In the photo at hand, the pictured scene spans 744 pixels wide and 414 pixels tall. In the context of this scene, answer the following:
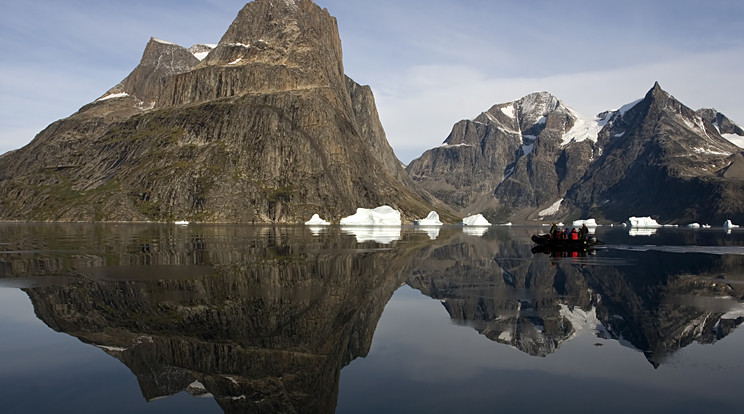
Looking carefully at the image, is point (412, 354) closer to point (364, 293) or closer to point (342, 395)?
point (342, 395)

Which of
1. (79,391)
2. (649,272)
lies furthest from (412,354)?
(649,272)

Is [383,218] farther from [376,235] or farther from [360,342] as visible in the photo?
[360,342]

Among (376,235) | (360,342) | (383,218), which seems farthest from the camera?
(383,218)

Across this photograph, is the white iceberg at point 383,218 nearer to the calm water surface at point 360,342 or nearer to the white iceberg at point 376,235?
the white iceberg at point 376,235

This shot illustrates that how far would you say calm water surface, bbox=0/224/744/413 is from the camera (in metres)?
15.7

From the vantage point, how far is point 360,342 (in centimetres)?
2216

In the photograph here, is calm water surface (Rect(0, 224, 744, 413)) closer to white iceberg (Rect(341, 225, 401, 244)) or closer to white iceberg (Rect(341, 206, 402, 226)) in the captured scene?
white iceberg (Rect(341, 225, 401, 244))

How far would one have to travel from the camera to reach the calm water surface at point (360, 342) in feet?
51.6

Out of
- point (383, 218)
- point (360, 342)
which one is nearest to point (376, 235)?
point (383, 218)

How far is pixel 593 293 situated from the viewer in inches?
1362

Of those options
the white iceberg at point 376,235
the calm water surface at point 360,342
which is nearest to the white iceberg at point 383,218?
the white iceberg at point 376,235

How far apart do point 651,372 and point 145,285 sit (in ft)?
99.3

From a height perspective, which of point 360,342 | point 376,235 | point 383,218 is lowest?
point 360,342

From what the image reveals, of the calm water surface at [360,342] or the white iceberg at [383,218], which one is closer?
the calm water surface at [360,342]
